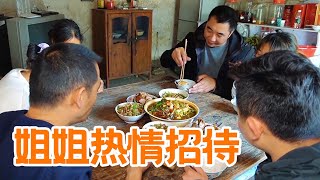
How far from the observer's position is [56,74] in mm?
962

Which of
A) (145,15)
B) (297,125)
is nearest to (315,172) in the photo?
(297,125)

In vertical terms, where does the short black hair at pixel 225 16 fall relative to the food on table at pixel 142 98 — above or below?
above

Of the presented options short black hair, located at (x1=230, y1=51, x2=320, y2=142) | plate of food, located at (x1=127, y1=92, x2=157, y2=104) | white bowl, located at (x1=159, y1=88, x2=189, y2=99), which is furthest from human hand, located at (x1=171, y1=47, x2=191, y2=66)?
short black hair, located at (x1=230, y1=51, x2=320, y2=142)

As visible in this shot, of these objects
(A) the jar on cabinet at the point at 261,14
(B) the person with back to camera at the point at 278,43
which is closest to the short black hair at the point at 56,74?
(B) the person with back to camera at the point at 278,43

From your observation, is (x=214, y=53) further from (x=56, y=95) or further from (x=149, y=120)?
(x=56, y=95)

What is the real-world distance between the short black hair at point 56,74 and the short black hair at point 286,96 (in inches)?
23.2

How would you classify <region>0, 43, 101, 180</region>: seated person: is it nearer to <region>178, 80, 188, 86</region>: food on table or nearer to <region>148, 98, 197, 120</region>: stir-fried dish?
<region>148, 98, 197, 120</region>: stir-fried dish

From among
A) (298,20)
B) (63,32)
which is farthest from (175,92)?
(298,20)

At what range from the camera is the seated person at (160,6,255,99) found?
7.28ft

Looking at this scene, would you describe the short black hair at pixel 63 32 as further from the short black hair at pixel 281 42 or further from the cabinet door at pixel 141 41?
the cabinet door at pixel 141 41

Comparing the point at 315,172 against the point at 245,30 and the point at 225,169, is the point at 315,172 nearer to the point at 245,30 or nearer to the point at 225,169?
the point at 225,169

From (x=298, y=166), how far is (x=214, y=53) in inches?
71.8

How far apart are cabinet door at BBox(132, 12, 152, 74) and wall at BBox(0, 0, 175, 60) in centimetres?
52

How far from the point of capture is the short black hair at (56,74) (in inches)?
38.0
